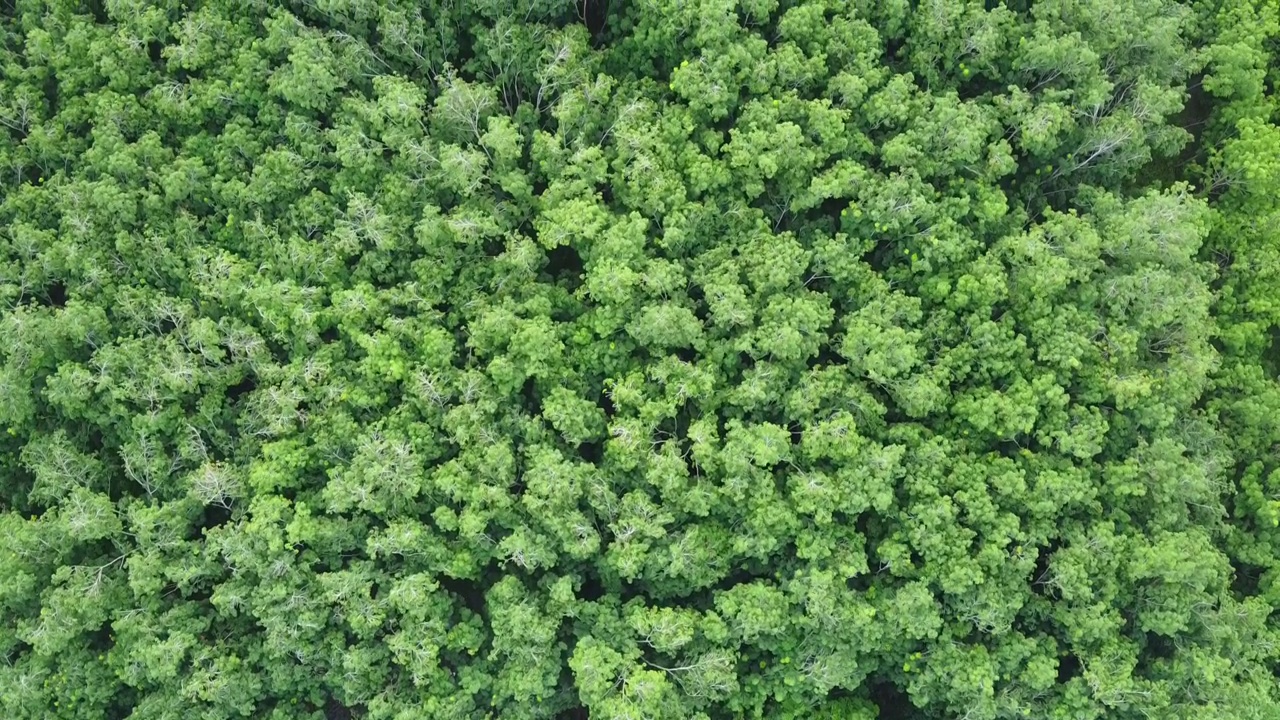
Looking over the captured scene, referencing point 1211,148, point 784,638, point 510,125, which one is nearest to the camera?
point 784,638

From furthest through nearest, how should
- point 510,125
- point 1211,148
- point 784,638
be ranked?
point 1211,148 < point 510,125 < point 784,638

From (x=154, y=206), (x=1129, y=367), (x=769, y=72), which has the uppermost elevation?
(x=769, y=72)

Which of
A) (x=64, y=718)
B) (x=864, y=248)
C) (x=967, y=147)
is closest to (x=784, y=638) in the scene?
(x=864, y=248)

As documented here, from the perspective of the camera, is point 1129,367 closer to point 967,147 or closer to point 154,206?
point 967,147

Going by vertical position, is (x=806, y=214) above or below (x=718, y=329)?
above

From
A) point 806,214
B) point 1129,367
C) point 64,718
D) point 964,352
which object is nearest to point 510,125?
point 806,214

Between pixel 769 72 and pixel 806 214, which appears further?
pixel 806 214
